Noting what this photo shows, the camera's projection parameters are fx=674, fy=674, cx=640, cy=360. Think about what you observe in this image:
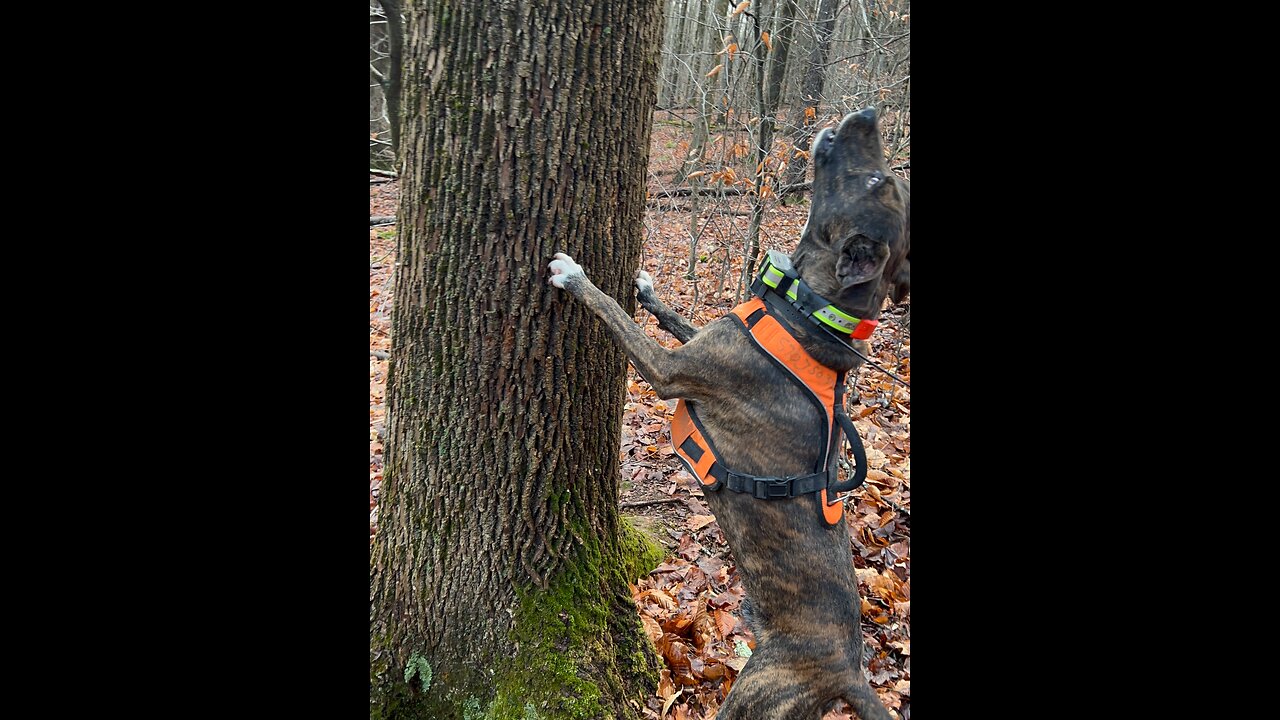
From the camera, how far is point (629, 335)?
9.11ft

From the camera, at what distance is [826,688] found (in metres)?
2.61

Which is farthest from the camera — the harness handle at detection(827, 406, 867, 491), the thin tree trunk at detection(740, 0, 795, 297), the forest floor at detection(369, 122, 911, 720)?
the thin tree trunk at detection(740, 0, 795, 297)

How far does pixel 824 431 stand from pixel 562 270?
1247 millimetres

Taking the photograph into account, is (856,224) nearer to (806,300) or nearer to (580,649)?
(806,300)

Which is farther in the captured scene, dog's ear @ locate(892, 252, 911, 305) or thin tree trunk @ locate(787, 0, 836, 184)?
thin tree trunk @ locate(787, 0, 836, 184)

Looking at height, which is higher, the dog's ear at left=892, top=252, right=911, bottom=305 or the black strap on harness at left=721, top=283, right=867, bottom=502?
the dog's ear at left=892, top=252, right=911, bottom=305

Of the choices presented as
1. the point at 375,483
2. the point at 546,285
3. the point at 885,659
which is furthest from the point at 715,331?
the point at 375,483

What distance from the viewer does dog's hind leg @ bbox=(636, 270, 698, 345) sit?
3.11 meters

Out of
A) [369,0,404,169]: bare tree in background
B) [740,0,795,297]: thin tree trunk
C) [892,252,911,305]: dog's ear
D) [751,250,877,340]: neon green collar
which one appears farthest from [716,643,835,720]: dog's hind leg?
[369,0,404,169]: bare tree in background

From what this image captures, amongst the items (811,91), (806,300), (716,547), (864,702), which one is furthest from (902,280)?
(811,91)

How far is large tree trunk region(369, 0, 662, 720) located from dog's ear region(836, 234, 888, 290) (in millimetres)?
901

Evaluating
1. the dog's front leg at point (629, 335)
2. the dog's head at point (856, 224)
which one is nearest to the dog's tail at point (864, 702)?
the dog's front leg at point (629, 335)

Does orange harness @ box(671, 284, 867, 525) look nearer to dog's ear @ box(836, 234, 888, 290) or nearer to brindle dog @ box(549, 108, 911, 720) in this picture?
brindle dog @ box(549, 108, 911, 720)

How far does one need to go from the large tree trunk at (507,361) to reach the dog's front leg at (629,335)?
0.25 feet
